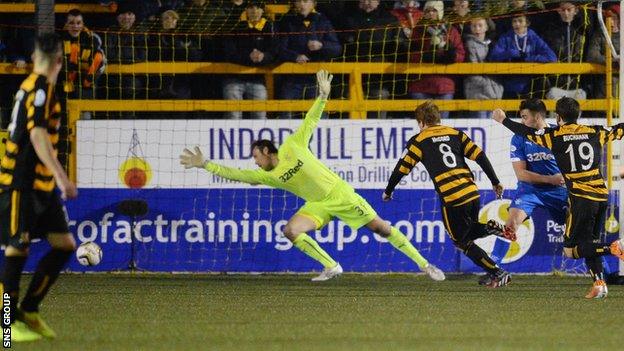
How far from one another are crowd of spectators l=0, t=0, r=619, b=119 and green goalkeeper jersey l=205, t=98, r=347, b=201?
2245 millimetres

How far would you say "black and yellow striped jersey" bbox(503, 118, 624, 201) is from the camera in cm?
1202

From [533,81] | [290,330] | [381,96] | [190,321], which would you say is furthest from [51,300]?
[533,81]

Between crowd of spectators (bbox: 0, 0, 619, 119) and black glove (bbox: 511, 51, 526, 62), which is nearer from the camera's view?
crowd of spectators (bbox: 0, 0, 619, 119)

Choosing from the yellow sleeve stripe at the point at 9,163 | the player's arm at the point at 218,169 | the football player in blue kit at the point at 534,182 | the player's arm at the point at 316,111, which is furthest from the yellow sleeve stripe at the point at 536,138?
the yellow sleeve stripe at the point at 9,163

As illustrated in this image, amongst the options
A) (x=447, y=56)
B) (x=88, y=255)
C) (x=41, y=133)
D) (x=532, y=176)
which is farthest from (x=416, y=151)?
(x=41, y=133)

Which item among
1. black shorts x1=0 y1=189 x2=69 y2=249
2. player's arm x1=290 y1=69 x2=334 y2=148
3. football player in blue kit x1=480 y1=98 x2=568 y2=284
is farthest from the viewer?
football player in blue kit x1=480 y1=98 x2=568 y2=284

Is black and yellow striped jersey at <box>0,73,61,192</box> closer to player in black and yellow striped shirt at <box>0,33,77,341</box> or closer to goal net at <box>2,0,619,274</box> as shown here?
player in black and yellow striped shirt at <box>0,33,77,341</box>

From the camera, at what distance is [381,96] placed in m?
16.5

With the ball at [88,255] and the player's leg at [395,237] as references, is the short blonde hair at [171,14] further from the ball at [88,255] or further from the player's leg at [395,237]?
the player's leg at [395,237]

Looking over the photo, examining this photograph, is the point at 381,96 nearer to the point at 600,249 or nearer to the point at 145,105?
the point at 145,105

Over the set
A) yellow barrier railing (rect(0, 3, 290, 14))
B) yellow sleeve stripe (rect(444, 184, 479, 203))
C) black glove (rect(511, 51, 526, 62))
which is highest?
yellow barrier railing (rect(0, 3, 290, 14))

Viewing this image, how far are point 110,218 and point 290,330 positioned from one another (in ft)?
23.0

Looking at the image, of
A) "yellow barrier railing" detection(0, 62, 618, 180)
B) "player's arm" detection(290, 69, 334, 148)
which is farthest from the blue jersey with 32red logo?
"player's arm" detection(290, 69, 334, 148)

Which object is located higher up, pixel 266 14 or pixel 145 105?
pixel 266 14
